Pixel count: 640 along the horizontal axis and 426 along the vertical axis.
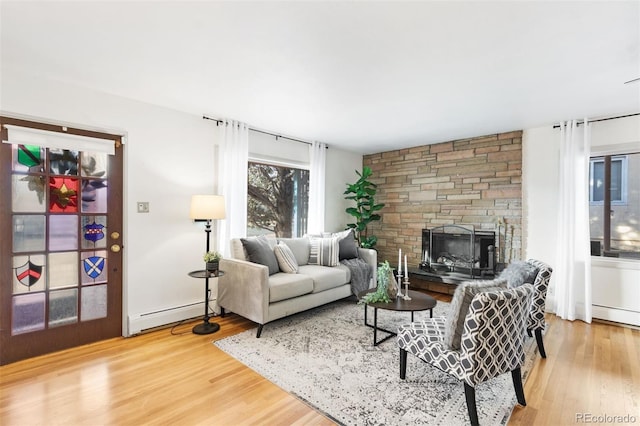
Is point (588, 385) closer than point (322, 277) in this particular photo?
Yes

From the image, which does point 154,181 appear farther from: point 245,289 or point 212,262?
point 245,289

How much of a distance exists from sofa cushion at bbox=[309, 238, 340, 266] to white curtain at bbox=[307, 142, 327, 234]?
75 cm

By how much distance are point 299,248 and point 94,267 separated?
7.52ft

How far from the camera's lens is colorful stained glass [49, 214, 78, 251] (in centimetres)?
284

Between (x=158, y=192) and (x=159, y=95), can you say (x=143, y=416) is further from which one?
(x=159, y=95)

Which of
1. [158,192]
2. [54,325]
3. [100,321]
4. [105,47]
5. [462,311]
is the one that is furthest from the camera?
[158,192]

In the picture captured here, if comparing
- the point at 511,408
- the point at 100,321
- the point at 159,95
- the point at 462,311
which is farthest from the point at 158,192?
the point at 511,408

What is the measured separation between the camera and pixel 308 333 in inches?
126

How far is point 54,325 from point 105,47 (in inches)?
97.1

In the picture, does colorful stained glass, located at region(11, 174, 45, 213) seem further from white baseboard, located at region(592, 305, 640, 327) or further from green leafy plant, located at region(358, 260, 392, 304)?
white baseboard, located at region(592, 305, 640, 327)

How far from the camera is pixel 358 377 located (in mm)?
2371

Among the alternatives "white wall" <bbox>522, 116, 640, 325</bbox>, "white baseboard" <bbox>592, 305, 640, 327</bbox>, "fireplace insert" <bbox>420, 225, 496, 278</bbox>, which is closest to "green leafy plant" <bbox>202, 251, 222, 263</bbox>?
"fireplace insert" <bbox>420, 225, 496, 278</bbox>

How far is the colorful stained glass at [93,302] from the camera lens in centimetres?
301

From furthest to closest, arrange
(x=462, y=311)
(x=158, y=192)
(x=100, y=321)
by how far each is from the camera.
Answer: (x=158, y=192) < (x=100, y=321) < (x=462, y=311)
